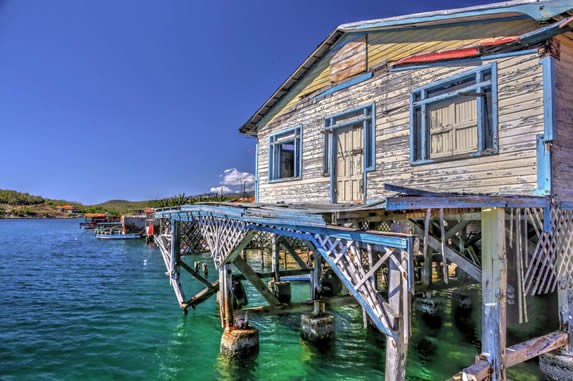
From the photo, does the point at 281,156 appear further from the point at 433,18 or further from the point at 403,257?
the point at 403,257

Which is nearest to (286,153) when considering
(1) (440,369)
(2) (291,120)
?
(2) (291,120)

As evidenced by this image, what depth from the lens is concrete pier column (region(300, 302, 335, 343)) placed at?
385 inches

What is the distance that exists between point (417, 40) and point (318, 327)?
7.83 meters

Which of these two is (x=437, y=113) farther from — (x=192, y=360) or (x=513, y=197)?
(x=192, y=360)

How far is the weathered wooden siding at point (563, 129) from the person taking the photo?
22.3ft

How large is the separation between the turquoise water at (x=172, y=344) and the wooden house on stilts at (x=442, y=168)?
1202 mm

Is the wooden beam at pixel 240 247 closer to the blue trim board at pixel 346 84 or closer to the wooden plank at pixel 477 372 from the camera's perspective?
the wooden plank at pixel 477 372

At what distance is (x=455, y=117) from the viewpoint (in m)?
8.30

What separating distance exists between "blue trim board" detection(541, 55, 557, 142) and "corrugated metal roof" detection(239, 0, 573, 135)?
2.96ft

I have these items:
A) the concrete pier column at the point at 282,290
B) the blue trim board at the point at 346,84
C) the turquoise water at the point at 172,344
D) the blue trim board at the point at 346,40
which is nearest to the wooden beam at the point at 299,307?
the turquoise water at the point at 172,344

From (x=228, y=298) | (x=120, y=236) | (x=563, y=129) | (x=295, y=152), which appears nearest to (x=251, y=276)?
(x=228, y=298)

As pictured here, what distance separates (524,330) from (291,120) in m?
9.57

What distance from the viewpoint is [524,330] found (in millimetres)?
10398

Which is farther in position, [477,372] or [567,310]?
[567,310]
